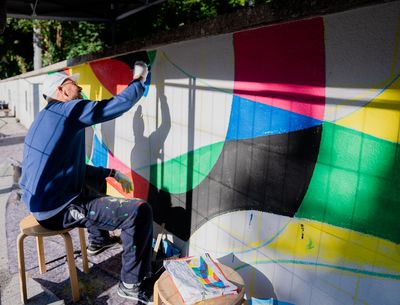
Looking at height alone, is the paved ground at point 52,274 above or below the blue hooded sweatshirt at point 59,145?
below

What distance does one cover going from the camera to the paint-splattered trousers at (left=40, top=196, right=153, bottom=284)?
2977mm

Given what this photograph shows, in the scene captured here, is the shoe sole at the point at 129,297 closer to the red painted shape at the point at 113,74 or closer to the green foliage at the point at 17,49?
the red painted shape at the point at 113,74

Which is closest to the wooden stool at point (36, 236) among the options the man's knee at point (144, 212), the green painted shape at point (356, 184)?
the man's knee at point (144, 212)

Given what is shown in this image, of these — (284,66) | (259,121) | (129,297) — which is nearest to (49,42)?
(129,297)

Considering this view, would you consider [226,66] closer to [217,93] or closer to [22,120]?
[217,93]

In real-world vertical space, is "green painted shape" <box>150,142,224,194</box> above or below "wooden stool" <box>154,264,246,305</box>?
above

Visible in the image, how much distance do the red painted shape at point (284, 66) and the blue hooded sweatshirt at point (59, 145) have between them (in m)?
1.02

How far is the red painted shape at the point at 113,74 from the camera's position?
434cm

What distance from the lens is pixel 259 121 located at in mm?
2510

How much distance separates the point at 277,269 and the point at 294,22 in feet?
5.45

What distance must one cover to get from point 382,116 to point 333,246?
810 millimetres

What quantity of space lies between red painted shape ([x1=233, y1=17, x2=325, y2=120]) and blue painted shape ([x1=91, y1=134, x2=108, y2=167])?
3.13 meters

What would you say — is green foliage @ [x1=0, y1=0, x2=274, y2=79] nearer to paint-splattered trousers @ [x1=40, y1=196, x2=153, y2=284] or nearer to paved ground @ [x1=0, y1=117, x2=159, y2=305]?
paved ground @ [x1=0, y1=117, x2=159, y2=305]

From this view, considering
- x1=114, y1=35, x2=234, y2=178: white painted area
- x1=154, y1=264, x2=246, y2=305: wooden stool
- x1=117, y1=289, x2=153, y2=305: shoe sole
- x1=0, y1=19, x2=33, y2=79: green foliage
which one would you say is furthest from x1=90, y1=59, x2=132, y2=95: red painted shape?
x1=0, y1=19, x2=33, y2=79: green foliage
